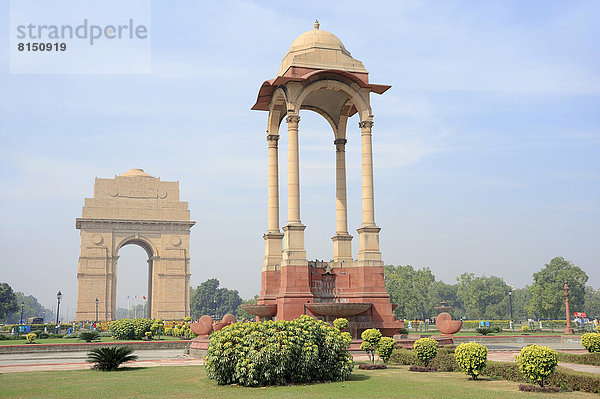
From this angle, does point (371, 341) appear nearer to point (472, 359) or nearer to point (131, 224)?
point (472, 359)

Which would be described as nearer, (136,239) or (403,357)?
(403,357)

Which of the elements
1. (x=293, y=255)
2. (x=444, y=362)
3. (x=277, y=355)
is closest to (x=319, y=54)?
(x=293, y=255)

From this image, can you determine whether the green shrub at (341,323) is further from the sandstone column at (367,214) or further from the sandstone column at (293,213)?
the sandstone column at (367,214)

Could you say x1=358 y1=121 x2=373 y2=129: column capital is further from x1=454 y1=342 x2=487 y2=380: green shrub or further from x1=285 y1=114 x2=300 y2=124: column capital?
x1=454 y1=342 x2=487 y2=380: green shrub

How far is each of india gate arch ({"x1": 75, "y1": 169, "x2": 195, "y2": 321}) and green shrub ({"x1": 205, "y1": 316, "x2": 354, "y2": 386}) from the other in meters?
57.6

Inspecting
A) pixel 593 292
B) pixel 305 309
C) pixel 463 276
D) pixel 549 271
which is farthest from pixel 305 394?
pixel 593 292

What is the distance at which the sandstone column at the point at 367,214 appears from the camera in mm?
22500

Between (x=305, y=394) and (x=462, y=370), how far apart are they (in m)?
4.32

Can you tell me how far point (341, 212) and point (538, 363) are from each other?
1414cm

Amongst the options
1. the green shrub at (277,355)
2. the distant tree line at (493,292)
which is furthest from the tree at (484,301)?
the green shrub at (277,355)

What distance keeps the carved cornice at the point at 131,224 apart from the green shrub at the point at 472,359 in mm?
60633

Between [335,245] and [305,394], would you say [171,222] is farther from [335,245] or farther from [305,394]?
[305,394]

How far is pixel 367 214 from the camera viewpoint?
75.7ft

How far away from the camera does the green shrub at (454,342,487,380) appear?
42.1ft
